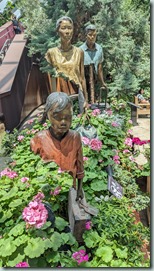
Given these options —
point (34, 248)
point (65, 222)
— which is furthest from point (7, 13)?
point (34, 248)

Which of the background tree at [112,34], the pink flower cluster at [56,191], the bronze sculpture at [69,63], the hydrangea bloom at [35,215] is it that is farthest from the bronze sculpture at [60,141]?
the background tree at [112,34]

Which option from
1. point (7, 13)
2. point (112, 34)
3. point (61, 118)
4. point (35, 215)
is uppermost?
point (7, 13)

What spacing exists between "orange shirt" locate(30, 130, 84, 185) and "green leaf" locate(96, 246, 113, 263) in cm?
59

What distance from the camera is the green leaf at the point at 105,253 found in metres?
2.13

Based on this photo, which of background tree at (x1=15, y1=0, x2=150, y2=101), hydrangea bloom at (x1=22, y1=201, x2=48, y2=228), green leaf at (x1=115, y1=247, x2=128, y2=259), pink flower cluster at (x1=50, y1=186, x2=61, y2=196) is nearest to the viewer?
hydrangea bloom at (x1=22, y1=201, x2=48, y2=228)

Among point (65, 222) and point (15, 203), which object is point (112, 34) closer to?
point (15, 203)

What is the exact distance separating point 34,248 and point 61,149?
2.52 ft

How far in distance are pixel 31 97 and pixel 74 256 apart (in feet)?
22.1

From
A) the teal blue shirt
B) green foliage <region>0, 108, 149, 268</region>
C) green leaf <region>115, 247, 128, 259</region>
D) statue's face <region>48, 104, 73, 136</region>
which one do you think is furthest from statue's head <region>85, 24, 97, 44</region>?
green leaf <region>115, 247, 128, 259</region>

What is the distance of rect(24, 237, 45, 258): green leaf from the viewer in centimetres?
191

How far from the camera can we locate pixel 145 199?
3.50m

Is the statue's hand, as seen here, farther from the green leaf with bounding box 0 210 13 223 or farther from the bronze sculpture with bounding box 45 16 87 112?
the bronze sculpture with bounding box 45 16 87 112

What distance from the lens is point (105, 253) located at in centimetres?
218

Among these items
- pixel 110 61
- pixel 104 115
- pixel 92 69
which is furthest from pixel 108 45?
pixel 104 115
